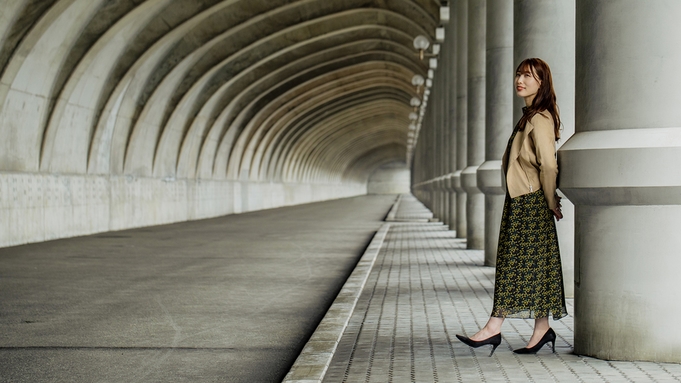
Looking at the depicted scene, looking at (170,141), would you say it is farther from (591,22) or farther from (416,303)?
(591,22)

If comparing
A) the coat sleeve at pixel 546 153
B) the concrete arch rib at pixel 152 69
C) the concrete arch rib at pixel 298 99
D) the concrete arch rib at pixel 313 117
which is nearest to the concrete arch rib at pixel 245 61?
the concrete arch rib at pixel 152 69

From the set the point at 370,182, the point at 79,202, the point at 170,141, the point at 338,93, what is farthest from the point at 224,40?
the point at 370,182

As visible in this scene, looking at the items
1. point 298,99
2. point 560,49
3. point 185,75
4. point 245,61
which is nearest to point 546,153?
point 560,49

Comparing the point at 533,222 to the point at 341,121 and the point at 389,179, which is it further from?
the point at 389,179

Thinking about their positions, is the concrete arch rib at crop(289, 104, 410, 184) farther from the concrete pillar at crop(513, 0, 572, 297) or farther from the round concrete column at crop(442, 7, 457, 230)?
the concrete pillar at crop(513, 0, 572, 297)

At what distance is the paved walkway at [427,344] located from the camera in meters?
4.77

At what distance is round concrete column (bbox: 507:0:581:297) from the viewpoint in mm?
8719

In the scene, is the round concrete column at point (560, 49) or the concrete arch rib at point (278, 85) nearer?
the round concrete column at point (560, 49)

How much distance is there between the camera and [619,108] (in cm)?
509

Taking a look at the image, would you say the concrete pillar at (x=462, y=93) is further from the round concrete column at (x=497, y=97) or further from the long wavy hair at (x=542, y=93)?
the long wavy hair at (x=542, y=93)

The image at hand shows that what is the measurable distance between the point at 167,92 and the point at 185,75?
92 centimetres

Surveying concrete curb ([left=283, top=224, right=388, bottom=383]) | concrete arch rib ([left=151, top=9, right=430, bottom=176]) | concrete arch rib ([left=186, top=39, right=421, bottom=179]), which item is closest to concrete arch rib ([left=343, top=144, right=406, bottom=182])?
concrete arch rib ([left=186, top=39, right=421, bottom=179])

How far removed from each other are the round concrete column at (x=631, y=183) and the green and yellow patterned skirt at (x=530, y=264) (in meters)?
0.18

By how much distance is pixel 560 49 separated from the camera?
29.0 feet
